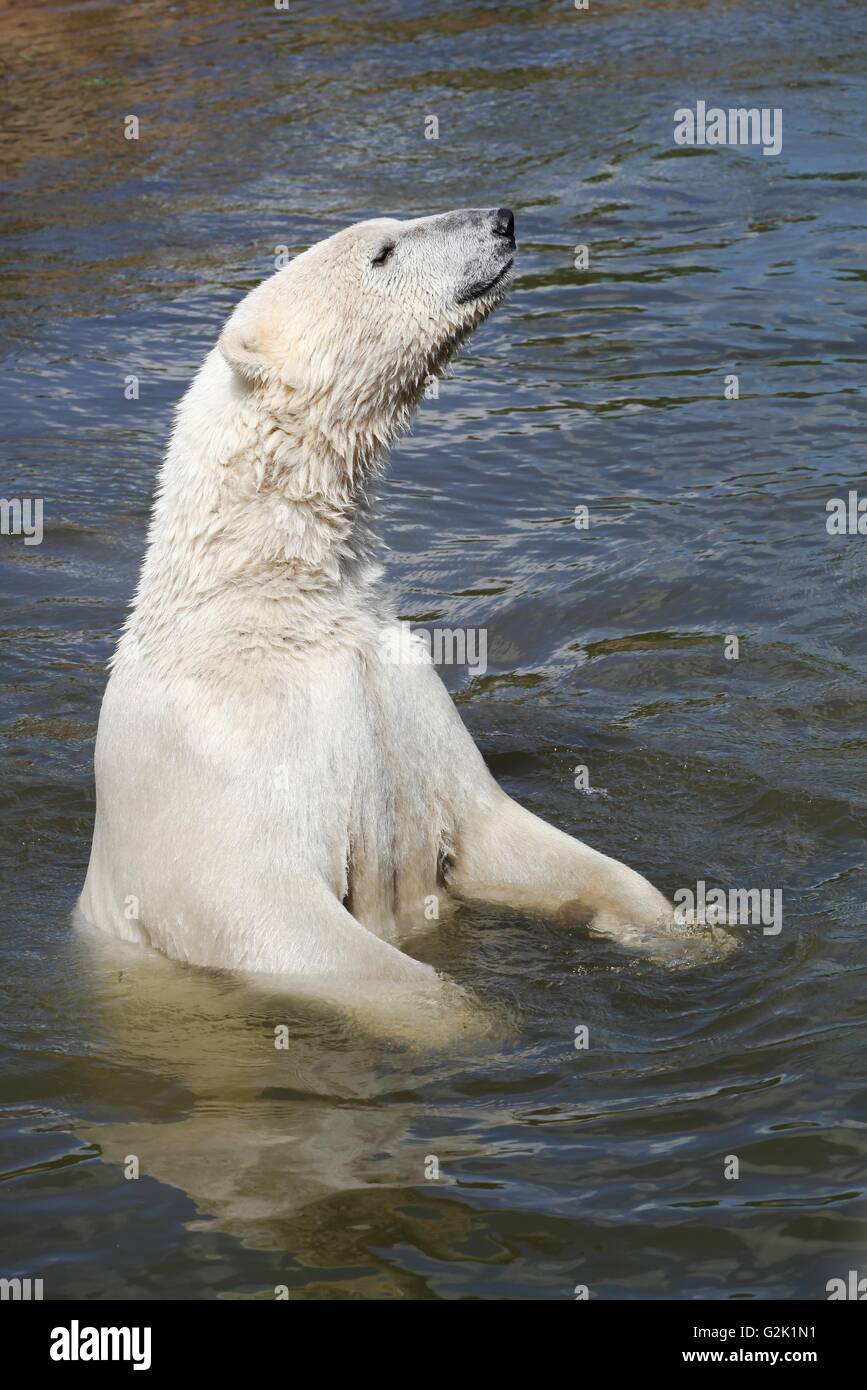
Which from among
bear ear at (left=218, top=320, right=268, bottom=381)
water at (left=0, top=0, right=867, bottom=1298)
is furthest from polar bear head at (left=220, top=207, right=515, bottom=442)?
water at (left=0, top=0, right=867, bottom=1298)

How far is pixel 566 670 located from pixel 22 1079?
3.55 m

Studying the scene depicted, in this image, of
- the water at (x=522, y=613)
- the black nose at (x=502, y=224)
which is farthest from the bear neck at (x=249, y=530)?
the water at (x=522, y=613)

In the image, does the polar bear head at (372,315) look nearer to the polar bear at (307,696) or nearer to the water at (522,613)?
the polar bear at (307,696)

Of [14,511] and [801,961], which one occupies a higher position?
[14,511]

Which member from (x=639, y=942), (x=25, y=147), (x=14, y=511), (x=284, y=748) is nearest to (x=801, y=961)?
A: (x=639, y=942)

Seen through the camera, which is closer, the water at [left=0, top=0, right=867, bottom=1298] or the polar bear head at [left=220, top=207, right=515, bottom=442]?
the water at [left=0, top=0, right=867, bottom=1298]

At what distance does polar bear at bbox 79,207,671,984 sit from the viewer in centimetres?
501

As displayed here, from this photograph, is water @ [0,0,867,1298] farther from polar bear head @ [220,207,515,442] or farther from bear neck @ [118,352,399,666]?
polar bear head @ [220,207,515,442]

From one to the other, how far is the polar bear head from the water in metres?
1.70

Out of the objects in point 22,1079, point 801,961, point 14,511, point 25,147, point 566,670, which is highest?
point 25,147

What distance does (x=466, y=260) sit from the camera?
5488 mm

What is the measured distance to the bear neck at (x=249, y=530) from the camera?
519cm

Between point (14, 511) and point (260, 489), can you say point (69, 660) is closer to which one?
point (14, 511)
